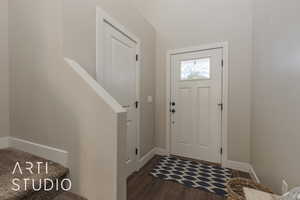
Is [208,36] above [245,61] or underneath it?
above

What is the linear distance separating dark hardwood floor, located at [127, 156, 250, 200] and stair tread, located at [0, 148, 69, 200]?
100cm

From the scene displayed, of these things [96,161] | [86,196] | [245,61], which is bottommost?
[86,196]

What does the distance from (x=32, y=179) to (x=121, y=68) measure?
1.50m

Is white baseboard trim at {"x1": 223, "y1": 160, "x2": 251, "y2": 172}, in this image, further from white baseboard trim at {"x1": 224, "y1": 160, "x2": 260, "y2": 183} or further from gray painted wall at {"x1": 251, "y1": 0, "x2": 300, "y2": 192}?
gray painted wall at {"x1": 251, "y1": 0, "x2": 300, "y2": 192}

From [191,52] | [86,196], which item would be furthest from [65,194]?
[191,52]

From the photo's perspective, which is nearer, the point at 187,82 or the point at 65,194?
the point at 65,194

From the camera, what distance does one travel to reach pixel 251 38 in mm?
2287

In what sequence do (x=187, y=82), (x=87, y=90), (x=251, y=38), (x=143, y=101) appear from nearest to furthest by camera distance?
(x=87, y=90) → (x=251, y=38) → (x=143, y=101) → (x=187, y=82)

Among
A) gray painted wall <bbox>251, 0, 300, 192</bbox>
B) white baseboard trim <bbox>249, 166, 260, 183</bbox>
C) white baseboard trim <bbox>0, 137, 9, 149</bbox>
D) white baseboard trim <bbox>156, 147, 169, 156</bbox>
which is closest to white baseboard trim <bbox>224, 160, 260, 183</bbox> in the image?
white baseboard trim <bbox>249, 166, 260, 183</bbox>

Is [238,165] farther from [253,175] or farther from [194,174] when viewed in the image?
[194,174]

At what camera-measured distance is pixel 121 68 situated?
1.97 metres

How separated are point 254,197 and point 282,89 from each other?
96 centimetres

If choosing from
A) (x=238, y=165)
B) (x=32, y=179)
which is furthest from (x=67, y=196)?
(x=238, y=165)

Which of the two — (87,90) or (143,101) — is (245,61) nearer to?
(143,101)
